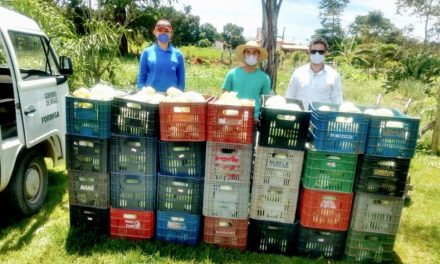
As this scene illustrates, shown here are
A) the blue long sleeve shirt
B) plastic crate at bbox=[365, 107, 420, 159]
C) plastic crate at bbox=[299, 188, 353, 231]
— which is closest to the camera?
plastic crate at bbox=[365, 107, 420, 159]

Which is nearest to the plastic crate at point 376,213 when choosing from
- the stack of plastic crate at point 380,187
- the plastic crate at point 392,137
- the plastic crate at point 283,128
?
the stack of plastic crate at point 380,187

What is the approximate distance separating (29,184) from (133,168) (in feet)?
5.04

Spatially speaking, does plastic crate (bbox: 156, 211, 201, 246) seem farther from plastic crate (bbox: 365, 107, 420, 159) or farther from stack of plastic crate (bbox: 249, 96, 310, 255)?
plastic crate (bbox: 365, 107, 420, 159)

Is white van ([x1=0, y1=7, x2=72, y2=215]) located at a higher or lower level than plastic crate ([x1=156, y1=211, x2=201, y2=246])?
higher

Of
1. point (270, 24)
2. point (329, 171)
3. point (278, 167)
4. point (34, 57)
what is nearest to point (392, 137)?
point (329, 171)

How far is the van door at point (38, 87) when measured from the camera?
13.2 ft

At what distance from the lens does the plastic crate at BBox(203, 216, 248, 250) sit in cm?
392

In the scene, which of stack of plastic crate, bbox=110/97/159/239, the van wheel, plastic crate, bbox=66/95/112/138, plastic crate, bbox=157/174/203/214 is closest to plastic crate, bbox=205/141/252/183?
plastic crate, bbox=157/174/203/214

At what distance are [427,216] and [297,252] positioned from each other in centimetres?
239

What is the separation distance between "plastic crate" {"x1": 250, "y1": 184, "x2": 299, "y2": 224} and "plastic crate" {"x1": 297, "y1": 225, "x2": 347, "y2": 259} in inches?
8.7

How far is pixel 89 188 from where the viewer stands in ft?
13.1

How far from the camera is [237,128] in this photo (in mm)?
3658

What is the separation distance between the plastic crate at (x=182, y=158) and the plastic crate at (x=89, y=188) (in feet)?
2.11

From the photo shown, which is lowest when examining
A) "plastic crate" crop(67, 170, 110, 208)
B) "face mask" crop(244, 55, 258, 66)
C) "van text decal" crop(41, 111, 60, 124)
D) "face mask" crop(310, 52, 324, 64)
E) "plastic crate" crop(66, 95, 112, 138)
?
"plastic crate" crop(67, 170, 110, 208)
